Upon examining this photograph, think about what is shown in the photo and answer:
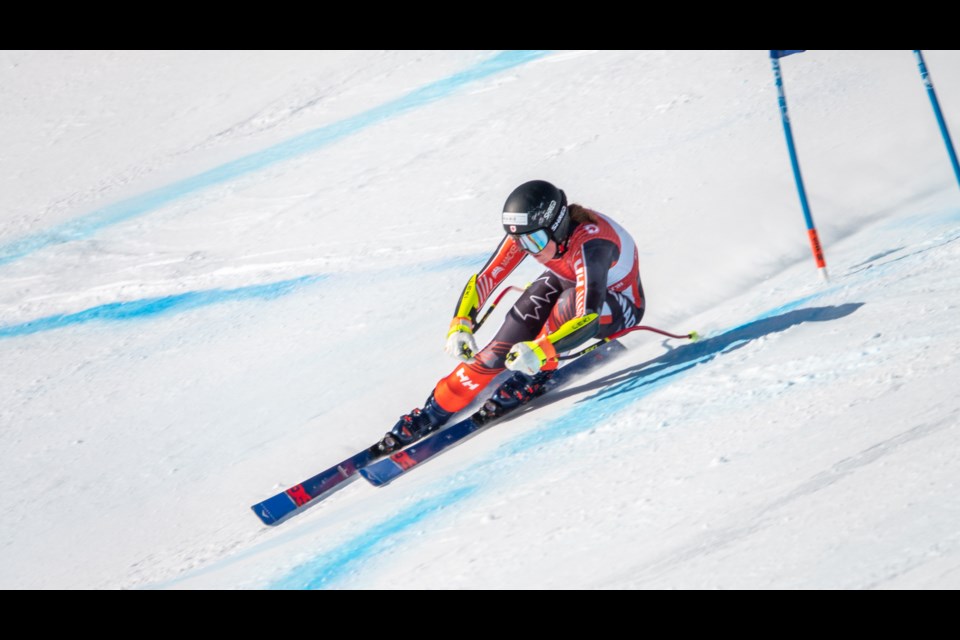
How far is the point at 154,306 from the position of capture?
823 cm

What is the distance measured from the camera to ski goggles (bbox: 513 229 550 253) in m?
5.26

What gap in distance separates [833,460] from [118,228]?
25.8 ft

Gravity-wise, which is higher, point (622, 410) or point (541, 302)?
point (541, 302)

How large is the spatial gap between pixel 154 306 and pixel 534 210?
4.24 m

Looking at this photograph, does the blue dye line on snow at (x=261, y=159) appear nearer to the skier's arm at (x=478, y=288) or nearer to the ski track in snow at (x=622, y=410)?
the skier's arm at (x=478, y=288)

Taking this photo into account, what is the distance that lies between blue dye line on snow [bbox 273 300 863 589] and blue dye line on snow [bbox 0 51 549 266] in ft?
19.8

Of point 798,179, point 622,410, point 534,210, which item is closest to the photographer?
point 622,410

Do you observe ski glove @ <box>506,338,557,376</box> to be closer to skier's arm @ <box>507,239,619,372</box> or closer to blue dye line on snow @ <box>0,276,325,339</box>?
skier's arm @ <box>507,239,619,372</box>

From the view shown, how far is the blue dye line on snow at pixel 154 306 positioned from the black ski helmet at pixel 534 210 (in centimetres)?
325

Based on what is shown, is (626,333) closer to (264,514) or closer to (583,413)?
(583,413)

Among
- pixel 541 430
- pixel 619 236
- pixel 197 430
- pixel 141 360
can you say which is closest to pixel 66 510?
pixel 197 430

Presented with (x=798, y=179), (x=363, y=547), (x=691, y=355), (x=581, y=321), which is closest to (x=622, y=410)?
(x=581, y=321)

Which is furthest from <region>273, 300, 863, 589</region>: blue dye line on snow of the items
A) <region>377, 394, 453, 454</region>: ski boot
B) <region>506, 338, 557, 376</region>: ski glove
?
<region>377, 394, 453, 454</region>: ski boot

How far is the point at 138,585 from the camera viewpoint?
4723 mm
